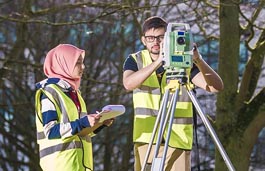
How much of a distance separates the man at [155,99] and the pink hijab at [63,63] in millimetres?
302

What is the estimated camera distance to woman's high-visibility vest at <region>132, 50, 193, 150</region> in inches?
139

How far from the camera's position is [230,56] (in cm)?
739

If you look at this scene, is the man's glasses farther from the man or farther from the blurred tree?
the blurred tree

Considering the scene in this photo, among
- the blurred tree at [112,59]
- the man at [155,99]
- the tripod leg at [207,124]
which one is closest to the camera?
the tripod leg at [207,124]

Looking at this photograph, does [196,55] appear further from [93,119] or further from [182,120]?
[93,119]

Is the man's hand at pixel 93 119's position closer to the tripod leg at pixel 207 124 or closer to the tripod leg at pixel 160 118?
the tripod leg at pixel 160 118

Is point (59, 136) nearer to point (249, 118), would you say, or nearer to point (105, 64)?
point (249, 118)

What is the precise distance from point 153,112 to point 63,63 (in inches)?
22.4

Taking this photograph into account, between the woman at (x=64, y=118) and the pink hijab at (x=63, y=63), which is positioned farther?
the pink hijab at (x=63, y=63)

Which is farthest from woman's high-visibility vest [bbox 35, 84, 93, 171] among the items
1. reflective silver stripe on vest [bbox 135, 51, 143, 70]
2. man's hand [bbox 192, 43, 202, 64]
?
man's hand [bbox 192, 43, 202, 64]

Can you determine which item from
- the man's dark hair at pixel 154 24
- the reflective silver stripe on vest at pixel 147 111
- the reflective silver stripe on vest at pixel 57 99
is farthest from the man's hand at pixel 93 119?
the man's dark hair at pixel 154 24

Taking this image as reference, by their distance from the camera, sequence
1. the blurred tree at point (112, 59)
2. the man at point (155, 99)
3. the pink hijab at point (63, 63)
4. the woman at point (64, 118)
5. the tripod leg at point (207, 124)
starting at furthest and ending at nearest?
the blurred tree at point (112, 59)
the man at point (155, 99)
the pink hijab at point (63, 63)
the woman at point (64, 118)
the tripod leg at point (207, 124)

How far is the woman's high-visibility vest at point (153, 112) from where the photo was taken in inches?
139

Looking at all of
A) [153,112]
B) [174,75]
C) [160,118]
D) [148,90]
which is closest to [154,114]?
[153,112]
